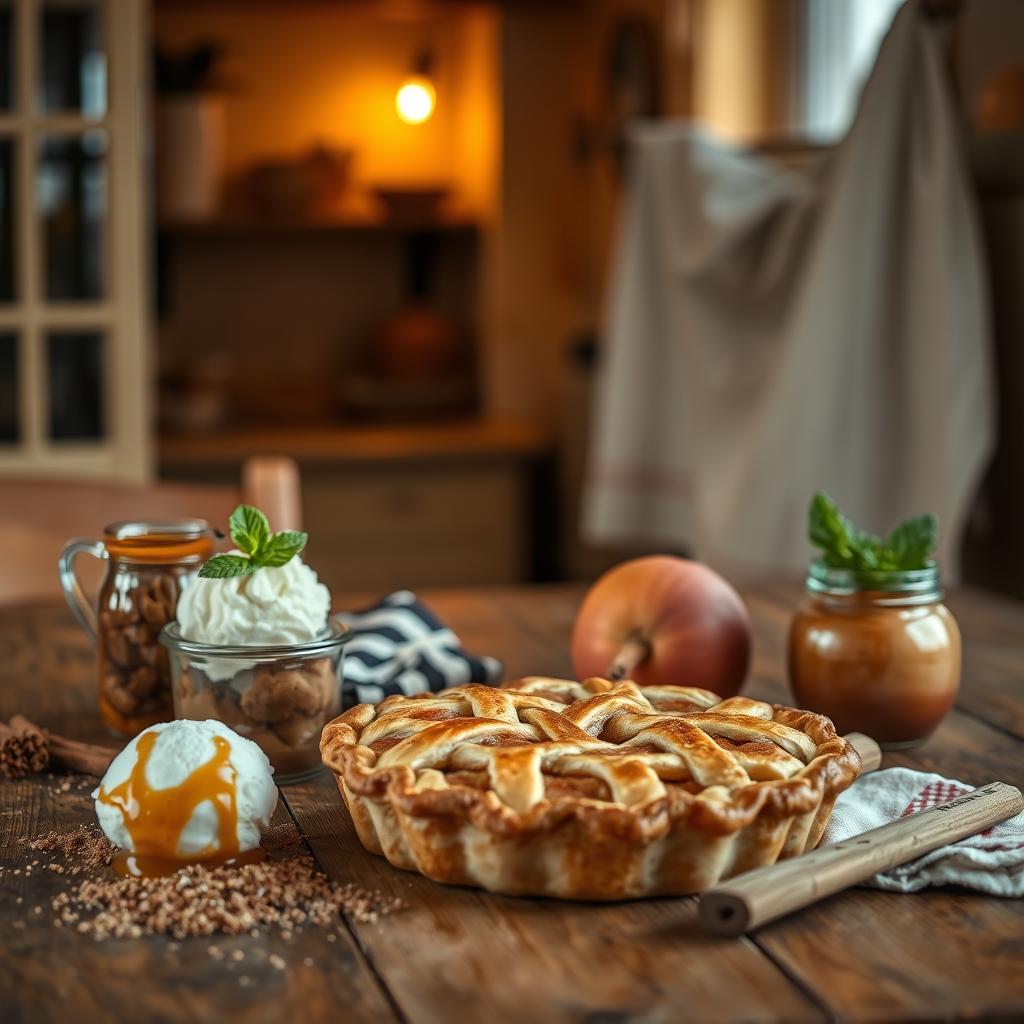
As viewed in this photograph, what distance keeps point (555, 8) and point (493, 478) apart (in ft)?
4.08

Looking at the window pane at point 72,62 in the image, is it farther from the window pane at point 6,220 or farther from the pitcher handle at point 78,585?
the pitcher handle at point 78,585

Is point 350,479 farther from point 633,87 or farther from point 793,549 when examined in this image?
point 793,549

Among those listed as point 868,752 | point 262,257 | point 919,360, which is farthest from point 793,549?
point 262,257

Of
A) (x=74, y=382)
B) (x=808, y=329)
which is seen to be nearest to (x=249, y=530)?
(x=808, y=329)

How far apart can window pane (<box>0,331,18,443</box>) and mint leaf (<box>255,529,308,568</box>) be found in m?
2.28

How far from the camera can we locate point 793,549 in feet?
7.23

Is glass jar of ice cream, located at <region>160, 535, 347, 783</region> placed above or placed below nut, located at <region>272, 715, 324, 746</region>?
above

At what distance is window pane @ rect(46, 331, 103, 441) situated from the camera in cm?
297

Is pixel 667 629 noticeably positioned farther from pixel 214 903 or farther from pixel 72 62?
pixel 72 62

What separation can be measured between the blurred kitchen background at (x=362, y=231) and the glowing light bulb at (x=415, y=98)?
1 centimetres

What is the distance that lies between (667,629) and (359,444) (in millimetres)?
2541

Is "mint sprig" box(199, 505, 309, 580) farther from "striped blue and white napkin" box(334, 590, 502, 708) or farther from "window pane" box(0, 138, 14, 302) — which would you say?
"window pane" box(0, 138, 14, 302)

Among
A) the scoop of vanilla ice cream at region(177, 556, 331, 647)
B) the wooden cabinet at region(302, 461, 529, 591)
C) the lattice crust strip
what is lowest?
the wooden cabinet at region(302, 461, 529, 591)

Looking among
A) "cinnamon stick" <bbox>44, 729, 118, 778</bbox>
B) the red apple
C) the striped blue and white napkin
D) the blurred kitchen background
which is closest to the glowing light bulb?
the blurred kitchen background
